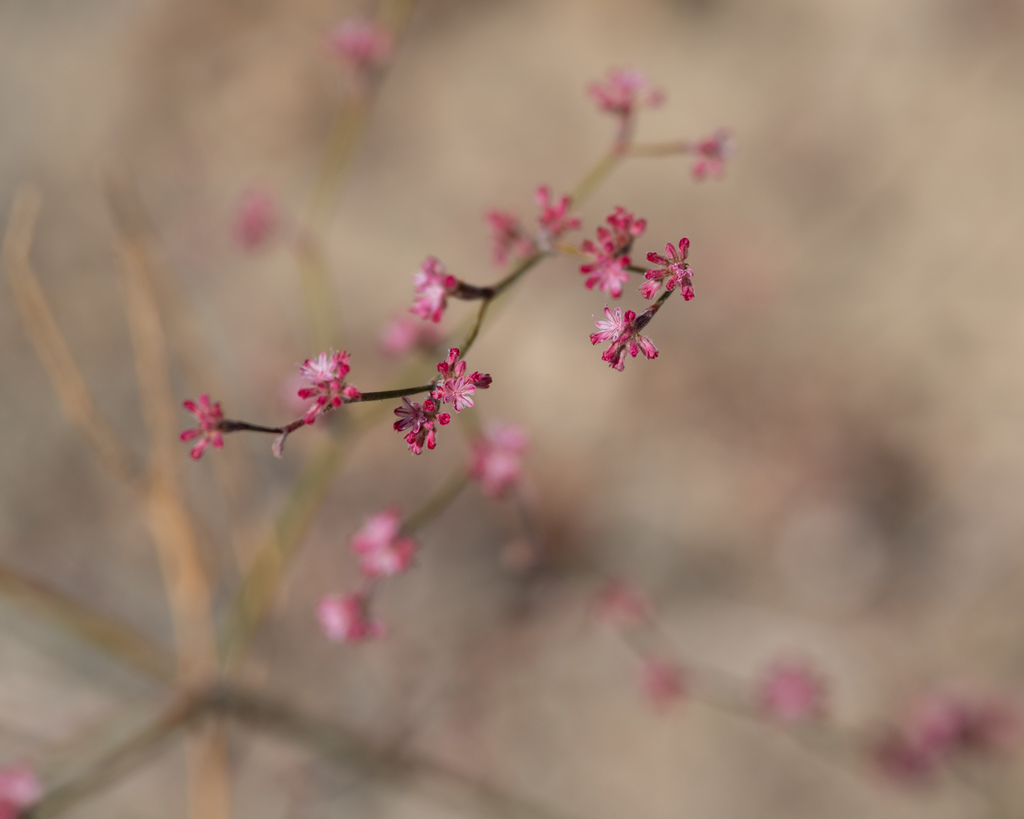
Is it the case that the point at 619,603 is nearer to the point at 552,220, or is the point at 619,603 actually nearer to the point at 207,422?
the point at 552,220

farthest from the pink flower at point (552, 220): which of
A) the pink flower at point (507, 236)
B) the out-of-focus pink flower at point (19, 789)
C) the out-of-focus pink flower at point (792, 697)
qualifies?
the out-of-focus pink flower at point (792, 697)

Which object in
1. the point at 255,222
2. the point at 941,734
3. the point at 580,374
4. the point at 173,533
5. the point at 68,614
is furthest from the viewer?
the point at 580,374

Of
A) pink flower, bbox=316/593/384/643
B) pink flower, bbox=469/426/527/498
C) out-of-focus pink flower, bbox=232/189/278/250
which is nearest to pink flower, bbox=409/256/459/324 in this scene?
pink flower, bbox=469/426/527/498

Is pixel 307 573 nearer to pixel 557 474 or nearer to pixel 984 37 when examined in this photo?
pixel 557 474

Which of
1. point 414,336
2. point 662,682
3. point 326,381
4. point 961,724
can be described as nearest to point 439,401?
point 326,381

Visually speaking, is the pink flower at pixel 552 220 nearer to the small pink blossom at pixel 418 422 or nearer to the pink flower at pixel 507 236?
the pink flower at pixel 507 236
